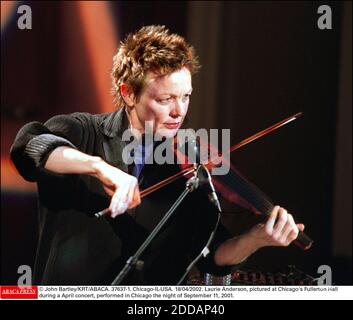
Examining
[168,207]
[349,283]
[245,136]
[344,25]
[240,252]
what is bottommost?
[349,283]

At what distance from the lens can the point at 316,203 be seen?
74.2 inches

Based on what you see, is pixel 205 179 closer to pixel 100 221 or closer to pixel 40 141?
pixel 100 221

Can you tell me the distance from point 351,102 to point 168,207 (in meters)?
0.73

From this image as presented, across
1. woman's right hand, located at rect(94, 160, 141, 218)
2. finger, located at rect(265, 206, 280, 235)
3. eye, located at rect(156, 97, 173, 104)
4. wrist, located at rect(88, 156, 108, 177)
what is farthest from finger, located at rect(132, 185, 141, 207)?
finger, located at rect(265, 206, 280, 235)

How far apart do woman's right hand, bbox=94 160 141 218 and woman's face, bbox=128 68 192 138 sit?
16cm

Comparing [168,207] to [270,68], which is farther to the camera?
[270,68]

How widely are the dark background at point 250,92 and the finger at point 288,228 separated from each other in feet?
0.15

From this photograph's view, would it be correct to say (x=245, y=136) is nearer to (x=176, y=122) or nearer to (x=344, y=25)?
(x=176, y=122)

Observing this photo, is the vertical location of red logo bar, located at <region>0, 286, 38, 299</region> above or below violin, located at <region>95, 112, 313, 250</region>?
below

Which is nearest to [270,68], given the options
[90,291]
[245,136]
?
[245,136]

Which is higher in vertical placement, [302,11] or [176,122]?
[302,11]

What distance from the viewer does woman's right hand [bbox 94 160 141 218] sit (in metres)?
1.64

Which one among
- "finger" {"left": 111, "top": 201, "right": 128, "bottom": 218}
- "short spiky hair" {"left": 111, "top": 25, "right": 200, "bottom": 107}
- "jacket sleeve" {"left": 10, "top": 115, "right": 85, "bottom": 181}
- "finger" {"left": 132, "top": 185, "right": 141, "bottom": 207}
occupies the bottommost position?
"finger" {"left": 111, "top": 201, "right": 128, "bottom": 218}

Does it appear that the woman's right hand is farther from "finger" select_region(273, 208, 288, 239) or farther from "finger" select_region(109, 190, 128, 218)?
"finger" select_region(273, 208, 288, 239)
